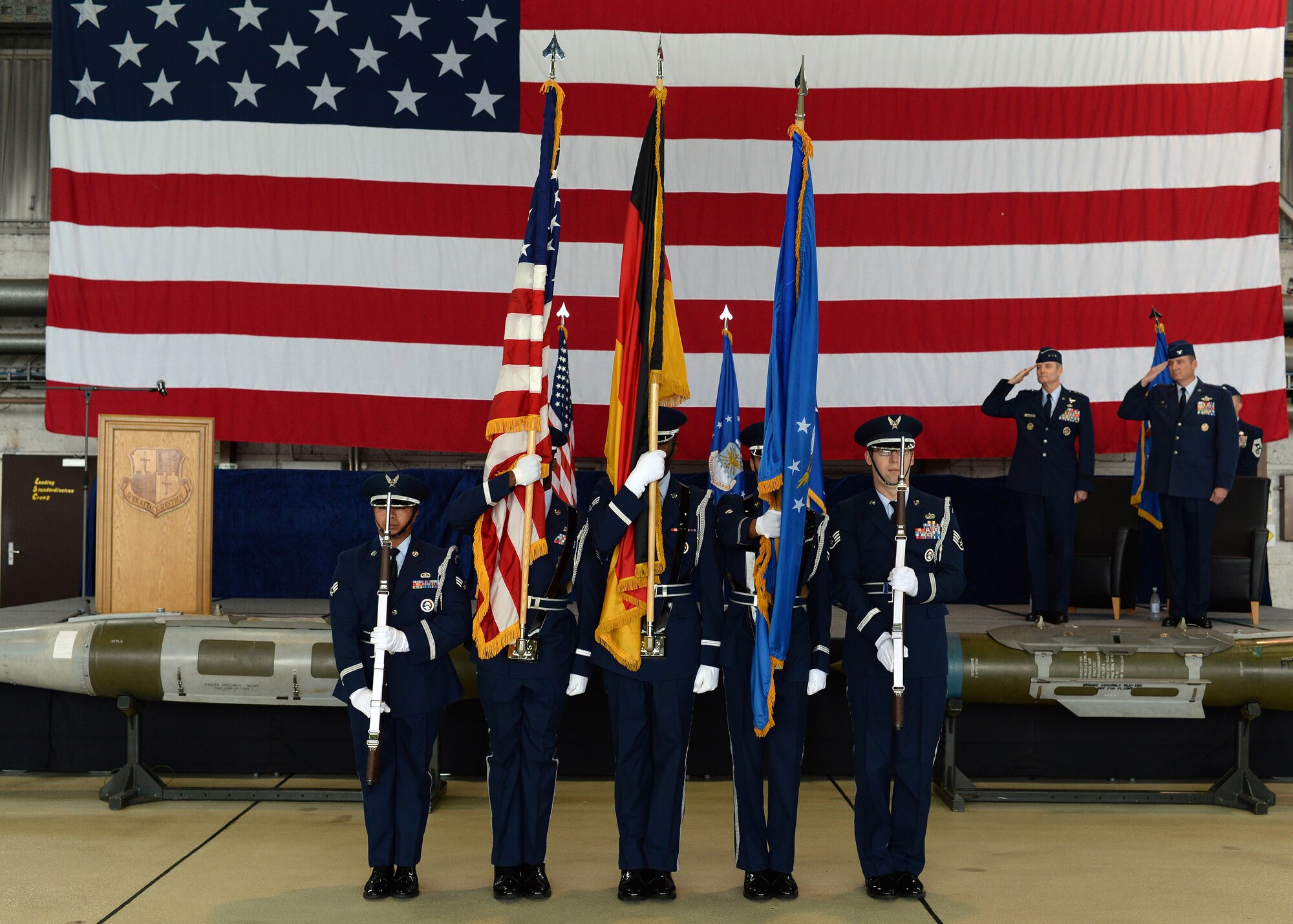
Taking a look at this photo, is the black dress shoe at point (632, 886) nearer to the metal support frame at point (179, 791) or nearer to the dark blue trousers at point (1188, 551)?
the metal support frame at point (179, 791)

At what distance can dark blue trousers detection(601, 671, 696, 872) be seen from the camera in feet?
11.4

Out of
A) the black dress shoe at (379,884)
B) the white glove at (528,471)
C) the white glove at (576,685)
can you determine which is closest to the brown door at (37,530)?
the black dress shoe at (379,884)

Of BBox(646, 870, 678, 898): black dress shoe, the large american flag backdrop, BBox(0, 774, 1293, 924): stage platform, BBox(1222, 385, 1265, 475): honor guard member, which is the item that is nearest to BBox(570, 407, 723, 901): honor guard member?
BBox(646, 870, 678, 898): black dress shoe

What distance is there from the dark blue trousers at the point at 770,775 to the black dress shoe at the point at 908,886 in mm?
338

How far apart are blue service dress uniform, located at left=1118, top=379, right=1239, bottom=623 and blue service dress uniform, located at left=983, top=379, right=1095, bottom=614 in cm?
37

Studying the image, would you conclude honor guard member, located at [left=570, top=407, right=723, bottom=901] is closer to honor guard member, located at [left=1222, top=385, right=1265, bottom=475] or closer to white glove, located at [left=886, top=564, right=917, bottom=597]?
white glove, located at [left=886, top=564, right=917, bottom=597]

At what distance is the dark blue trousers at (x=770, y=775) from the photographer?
3527mm

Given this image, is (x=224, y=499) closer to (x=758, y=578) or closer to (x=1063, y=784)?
(x=758, y=578)

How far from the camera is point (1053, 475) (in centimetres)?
570

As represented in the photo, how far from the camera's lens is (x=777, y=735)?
11.6 feet

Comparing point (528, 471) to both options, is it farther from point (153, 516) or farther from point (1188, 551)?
point (1188, 551)

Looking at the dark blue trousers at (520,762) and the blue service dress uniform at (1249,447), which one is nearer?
the dark blue trousers at (520,762)

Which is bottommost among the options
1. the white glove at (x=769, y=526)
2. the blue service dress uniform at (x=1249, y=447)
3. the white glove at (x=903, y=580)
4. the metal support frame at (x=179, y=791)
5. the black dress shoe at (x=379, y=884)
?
the metal support frame at (x=179, y=791)

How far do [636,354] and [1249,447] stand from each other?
480 cm
